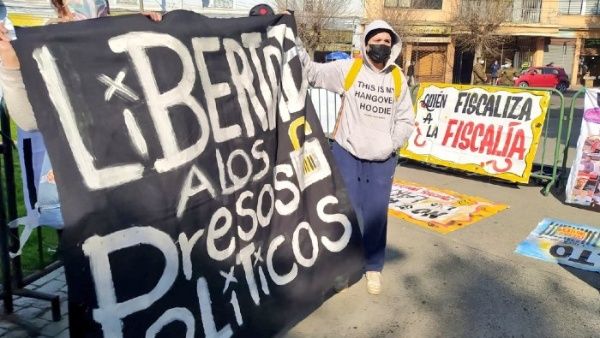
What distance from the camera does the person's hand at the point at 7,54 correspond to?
6.69 feet

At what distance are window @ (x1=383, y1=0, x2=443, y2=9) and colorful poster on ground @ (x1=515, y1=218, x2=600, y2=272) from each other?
30.7 meters

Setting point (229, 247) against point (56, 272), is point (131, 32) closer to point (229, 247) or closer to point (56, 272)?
point (229, 247)

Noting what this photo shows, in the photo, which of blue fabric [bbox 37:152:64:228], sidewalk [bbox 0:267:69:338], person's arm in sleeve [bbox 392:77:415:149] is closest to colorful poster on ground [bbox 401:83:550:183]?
person's arm in sleeve [bbox 392:77:415:149]

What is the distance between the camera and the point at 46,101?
1990mm

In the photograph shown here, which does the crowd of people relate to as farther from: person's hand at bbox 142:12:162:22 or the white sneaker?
person's hand at bbox 142:12:162:22

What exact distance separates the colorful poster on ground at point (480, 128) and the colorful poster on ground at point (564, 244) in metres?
1.44

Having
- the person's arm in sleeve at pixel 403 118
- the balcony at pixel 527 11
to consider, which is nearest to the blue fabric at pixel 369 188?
the person's arm in sleeve at pixel 403 118

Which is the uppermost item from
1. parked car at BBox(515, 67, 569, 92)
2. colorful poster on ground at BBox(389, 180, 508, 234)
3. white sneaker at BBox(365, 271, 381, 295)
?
white sneaker at BBox(365, 271, 381, 295)

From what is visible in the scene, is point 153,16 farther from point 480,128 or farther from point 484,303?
point 480,128

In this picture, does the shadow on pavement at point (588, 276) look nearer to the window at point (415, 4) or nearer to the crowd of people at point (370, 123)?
the crowd of people at point (370, 123)


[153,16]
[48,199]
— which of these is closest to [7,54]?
[153,16]

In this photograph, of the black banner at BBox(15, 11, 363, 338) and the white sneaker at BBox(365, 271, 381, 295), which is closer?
the black banner at BBox(15, 11, 363, 338)

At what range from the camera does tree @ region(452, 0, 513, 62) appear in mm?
33875

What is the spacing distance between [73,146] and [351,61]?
2150mm
